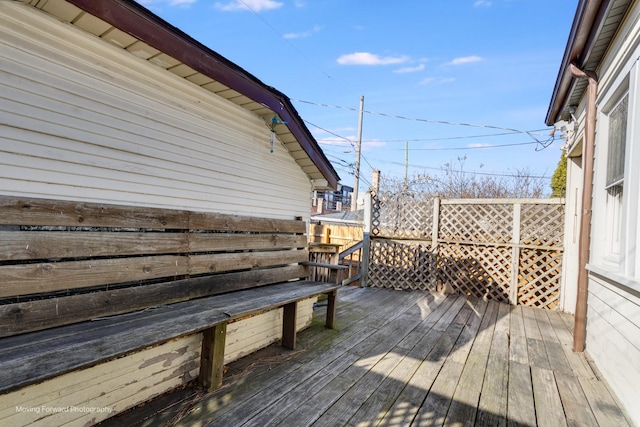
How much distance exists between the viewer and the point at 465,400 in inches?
98.3

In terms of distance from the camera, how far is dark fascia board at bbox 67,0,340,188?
1923 millimetres

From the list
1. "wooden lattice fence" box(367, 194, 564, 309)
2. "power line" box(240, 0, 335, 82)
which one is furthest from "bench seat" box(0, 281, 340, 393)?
"power line" box(240, 0, 335, 82)

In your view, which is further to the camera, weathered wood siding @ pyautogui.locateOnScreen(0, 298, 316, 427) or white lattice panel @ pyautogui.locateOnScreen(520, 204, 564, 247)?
white lattice panel @ pyautogui.locateOnScreen(520, 204, 564, 247)

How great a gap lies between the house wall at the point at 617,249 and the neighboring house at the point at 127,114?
9.82 ft

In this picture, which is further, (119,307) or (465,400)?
(465,400)

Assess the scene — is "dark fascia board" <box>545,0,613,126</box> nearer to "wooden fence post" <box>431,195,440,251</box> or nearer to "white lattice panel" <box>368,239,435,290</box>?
"wooden fence post" <box>431,195,440,251</box>

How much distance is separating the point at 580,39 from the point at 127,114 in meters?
4.13

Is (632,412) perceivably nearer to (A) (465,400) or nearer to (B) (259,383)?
(A) (465,400)

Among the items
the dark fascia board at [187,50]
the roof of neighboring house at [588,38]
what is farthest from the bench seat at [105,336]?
the roof of neighboring house at [588,38]

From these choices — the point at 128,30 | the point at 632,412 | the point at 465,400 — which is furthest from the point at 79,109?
the point at 632,412

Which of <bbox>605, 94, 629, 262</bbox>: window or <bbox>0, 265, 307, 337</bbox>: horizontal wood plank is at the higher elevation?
<bbox>605, 94, 629, 262</bbox>: window

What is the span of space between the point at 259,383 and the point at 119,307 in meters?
1.21

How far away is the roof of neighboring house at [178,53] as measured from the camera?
191cm

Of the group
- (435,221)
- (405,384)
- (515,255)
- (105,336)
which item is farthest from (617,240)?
(105,336)
